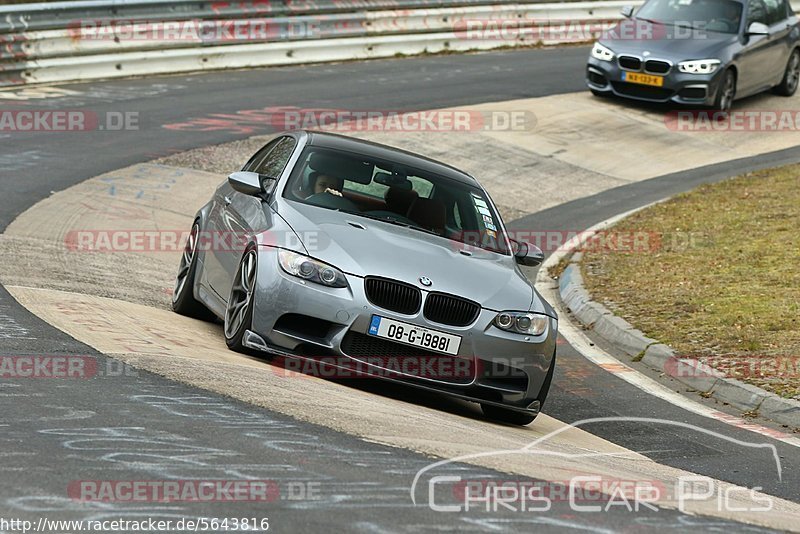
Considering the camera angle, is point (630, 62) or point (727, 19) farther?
point (727, 19)

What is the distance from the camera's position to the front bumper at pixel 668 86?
68.6ft

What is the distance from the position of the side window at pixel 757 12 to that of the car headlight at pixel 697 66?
1.74 meters

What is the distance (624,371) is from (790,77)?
49.0 ft

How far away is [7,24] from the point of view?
20062 millimetres

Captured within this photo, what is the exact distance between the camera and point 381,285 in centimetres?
780

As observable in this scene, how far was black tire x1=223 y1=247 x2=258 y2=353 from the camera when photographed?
810 centimetres

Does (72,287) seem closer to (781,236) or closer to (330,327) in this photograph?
(330,327)

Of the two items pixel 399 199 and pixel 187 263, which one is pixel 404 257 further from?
pixel 187 263

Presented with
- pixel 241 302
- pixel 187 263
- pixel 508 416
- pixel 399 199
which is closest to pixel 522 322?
pixel 508 416

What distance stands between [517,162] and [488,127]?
5.08ft

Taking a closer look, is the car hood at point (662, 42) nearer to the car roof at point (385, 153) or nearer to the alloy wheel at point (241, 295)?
the car roof at point (385, 153)

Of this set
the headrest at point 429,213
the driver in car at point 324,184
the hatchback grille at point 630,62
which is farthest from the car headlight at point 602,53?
the driver in car at point 324,184

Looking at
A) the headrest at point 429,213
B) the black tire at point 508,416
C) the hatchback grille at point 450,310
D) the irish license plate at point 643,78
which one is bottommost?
the irish license plate at point 643,78

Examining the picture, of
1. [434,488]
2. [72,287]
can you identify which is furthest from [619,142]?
[434,488]
